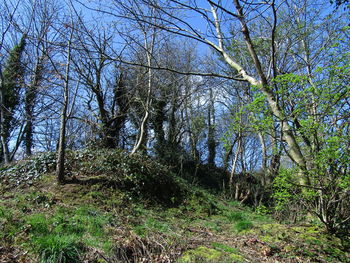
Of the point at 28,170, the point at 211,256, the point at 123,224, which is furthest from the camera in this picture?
the point at 28,170

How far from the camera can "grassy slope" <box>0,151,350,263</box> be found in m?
3.08

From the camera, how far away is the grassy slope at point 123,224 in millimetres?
3076

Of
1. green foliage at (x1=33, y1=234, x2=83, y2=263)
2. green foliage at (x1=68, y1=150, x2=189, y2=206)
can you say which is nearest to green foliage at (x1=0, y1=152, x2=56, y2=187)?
green foliage at (x1=68, y1=150, x2=189, y2=206)

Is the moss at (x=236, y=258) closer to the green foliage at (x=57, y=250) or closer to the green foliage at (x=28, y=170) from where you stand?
the green foliage at (x=57, y=250)

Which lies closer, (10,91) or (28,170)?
(28,170)

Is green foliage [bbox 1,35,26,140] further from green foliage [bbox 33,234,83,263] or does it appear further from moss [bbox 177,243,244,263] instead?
moss [bbox 177,243,244,263]

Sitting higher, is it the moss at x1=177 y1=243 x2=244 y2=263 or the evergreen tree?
the evergreen tree

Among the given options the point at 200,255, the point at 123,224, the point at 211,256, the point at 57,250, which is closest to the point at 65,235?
the point at 57,250

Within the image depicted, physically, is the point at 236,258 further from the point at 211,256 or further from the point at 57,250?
the point at 57,250

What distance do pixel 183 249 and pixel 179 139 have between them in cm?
1170

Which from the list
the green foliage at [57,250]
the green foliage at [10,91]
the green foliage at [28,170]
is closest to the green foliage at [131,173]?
the green foliage at [28,170]

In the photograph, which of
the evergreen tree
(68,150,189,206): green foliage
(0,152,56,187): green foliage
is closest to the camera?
(0,152,56,187): green foliage

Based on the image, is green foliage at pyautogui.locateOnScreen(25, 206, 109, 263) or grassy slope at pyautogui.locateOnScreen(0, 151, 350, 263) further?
grassy slope at pyautogui.locateOnScreen(0, 151, 350, 263)

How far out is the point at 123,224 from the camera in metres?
4.79
